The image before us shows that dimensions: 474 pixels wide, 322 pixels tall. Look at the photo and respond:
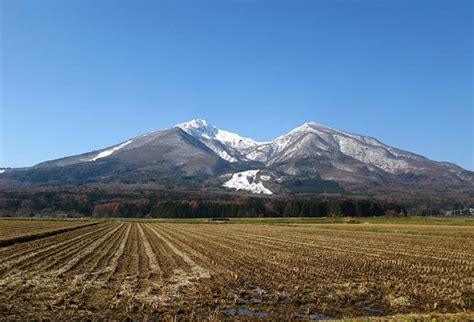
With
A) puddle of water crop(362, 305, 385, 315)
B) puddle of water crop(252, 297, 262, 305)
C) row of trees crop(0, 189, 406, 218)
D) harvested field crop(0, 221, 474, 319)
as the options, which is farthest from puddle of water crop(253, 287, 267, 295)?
row of trees crop(0, 189, 406, 218)

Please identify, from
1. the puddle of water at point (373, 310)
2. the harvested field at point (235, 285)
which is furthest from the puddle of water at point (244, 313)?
the puddle of water at point (373, 310)

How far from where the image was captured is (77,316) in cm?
1533

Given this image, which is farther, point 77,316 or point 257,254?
point 257,254

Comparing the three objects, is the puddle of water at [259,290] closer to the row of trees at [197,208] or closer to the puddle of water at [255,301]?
the puddle of water at [255,301]

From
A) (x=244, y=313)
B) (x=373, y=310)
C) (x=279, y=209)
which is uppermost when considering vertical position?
(x=279, y=209)

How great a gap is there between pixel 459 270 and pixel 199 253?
1852 cm

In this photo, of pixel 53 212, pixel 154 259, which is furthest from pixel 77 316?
pixel 53 212

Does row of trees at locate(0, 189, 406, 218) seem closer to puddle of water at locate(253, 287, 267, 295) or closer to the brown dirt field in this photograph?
the brown dirt field

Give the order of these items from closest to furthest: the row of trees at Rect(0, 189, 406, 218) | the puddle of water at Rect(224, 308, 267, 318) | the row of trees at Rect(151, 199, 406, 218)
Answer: the puddle of water at Rect(224, 308, 267, 318) → the row of trees at Rect(151, 199, 406, 218) → the row of trees at Rect(0, 189, 406, 218)

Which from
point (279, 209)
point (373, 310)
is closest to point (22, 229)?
point (373, 310)

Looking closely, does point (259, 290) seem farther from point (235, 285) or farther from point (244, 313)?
point (244, 313)

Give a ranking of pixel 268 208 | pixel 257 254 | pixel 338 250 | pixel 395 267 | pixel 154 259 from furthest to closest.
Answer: pixel 268 208 < pixel 338 250 < pixel 257 254 < pixel 154 259 < pixel 395 267

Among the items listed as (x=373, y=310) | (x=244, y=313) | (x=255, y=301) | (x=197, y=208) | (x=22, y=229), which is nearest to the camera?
(x=244, y=313)

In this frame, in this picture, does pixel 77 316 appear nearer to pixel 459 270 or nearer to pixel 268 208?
pixel 459 270
